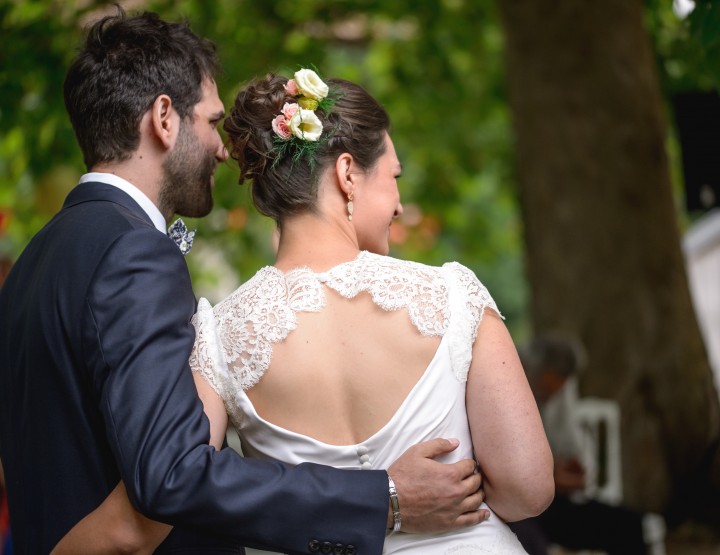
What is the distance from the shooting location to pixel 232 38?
7.55 m

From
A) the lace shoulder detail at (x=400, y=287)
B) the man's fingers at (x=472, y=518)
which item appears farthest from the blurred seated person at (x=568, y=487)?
the lace shoulder detail at (x=400, y=287)

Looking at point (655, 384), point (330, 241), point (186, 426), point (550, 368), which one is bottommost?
point (655, 384)

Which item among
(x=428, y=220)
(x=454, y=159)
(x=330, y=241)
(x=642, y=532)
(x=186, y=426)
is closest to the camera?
(x=186, y=426)

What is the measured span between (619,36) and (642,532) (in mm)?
3169

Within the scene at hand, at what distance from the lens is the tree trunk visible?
266 inches

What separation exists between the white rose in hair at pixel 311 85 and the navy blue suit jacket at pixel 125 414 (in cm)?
45

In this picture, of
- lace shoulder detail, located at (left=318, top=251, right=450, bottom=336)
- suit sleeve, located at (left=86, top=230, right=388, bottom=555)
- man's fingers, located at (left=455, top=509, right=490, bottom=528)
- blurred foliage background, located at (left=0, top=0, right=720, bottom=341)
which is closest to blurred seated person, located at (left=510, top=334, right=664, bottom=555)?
blurred foliage background, located at (left=0, top=0, right=720, bottom=341)

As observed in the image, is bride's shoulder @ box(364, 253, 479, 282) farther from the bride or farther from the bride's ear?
the bride's ear

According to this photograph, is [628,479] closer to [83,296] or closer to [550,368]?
[550,368]

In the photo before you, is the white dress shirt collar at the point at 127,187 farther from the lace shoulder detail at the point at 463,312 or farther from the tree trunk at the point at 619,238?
the tree trunk at the point at 619,238

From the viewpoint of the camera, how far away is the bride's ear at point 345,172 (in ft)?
7.67

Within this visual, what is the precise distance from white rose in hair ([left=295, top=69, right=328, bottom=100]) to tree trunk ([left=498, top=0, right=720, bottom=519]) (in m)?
4.89

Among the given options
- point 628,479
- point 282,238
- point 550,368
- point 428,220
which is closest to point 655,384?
point 628,479

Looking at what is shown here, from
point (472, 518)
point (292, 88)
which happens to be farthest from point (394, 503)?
point (292, 88)
